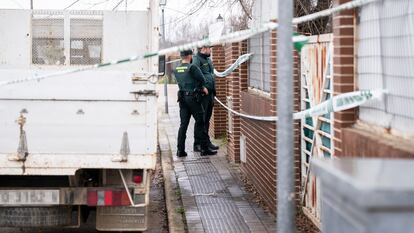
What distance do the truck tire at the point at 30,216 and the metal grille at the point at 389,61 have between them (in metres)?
3.04

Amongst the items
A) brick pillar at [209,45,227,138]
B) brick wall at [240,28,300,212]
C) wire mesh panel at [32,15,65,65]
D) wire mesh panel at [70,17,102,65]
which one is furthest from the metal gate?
brick pillar at [209,45,227,138]

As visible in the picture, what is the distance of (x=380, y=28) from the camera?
5293 mm

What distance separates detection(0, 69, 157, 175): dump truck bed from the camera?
21.9 ft

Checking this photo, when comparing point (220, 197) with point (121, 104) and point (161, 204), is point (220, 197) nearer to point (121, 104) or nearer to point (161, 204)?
point (161, 204)

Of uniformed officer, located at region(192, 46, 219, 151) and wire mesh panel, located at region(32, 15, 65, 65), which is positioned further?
uniformed officer, located at region(192, 46, 219, 151)

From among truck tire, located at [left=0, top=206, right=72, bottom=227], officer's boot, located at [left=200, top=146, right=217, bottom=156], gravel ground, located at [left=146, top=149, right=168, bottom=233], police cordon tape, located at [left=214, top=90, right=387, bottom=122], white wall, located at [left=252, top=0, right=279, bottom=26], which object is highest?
white wall, located at [left=252, top=0, right=279, bottom=26]

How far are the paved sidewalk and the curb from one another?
3.4 inches

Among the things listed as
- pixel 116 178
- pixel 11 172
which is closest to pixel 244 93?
pixel 116 178

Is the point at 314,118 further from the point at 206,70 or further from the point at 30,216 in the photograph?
the point at 206,70

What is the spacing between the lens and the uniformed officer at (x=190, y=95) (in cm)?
1241

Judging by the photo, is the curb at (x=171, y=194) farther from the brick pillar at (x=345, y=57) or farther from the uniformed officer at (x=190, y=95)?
the brick pillar at (x=345, y=57)

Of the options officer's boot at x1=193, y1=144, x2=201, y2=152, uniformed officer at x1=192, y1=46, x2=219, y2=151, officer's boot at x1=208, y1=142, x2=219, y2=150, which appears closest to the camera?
uniformed officer at x1=192, y1=46, x2=219, y2=151

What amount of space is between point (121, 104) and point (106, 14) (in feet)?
10.7

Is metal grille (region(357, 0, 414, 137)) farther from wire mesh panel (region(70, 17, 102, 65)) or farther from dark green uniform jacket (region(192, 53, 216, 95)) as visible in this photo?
dark green uniform jacket (region(192, 53, 216, 95))
